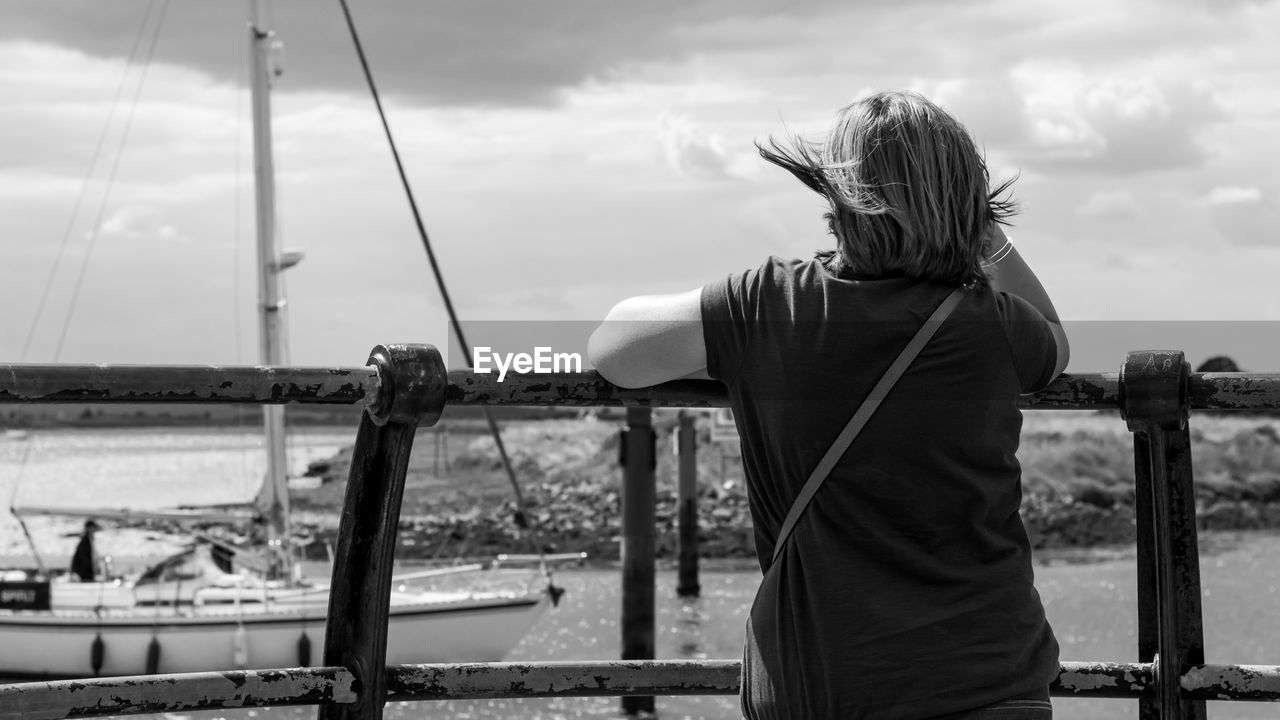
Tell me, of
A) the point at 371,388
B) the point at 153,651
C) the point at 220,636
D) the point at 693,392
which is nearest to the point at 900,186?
the point at 693,392

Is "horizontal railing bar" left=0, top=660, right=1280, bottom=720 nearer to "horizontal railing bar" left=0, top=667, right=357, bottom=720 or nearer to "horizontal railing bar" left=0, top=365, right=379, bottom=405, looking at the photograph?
"horizontal railing bar" left=0, top=667, right=357, bottom=720

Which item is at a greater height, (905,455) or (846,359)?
(846,359)

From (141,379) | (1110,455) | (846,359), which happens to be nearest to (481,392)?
(141,379)

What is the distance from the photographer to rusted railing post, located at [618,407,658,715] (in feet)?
50.8

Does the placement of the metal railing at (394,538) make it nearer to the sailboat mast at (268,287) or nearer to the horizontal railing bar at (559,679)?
the horizontal railing bar at (559,679)

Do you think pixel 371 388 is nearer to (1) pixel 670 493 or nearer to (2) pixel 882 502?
(2) pixel 882 502

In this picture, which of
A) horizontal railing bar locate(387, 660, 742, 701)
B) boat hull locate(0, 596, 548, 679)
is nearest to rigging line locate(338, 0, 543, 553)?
boat hull locate(0, 596, 548, 679)

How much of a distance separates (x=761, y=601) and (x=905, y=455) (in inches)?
11.0

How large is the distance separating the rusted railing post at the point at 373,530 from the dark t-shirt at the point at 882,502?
0.58 meters

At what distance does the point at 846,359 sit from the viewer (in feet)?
6.03

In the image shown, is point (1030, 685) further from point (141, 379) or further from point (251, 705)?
point (141, 379)

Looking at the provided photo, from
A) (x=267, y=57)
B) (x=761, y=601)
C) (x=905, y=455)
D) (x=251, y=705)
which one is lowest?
(x=251, y=705)

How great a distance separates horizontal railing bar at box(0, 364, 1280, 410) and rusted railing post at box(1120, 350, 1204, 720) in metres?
0.04

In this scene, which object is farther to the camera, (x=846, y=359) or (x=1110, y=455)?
(x=1110, y=455)
